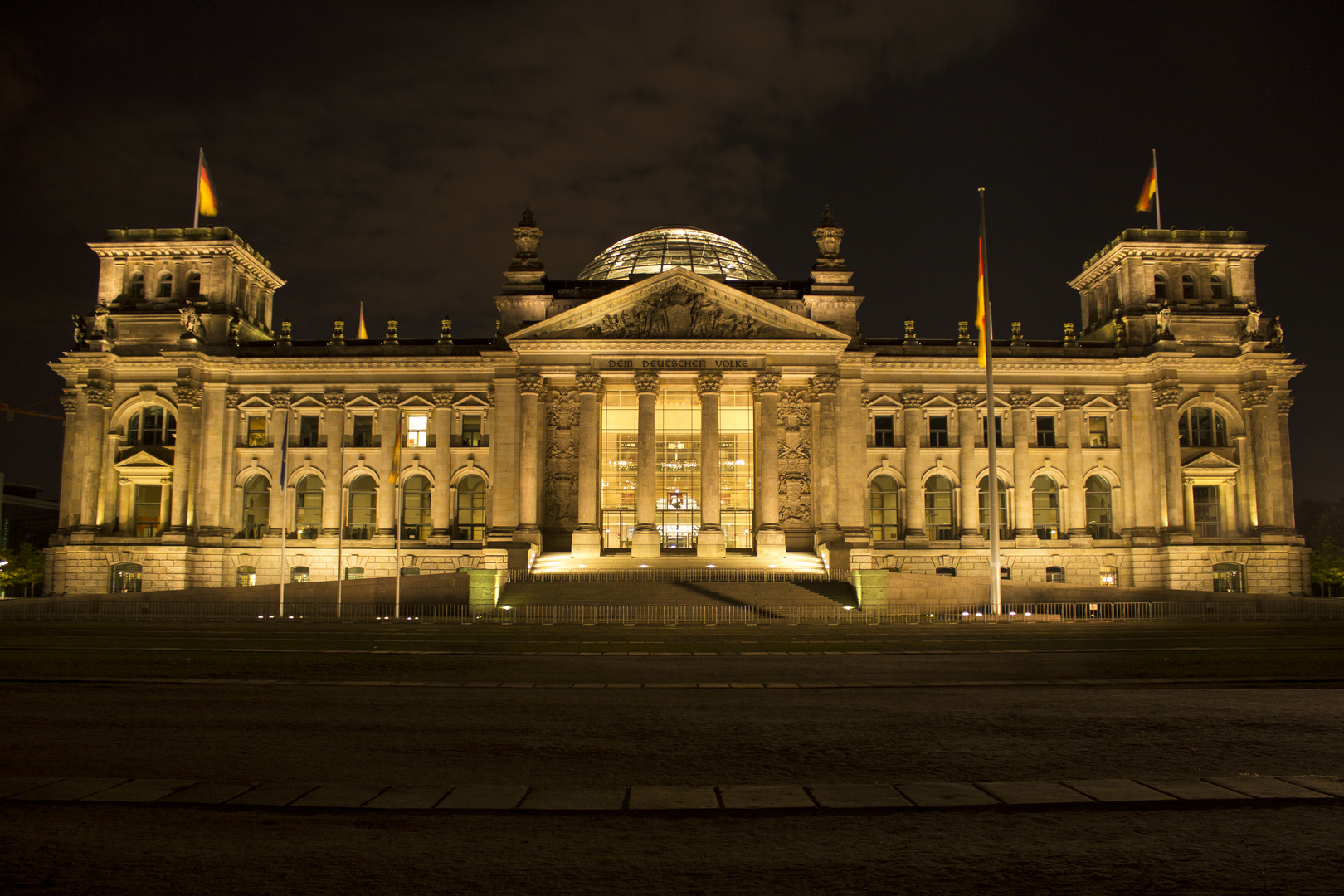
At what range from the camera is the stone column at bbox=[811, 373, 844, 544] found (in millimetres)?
63375

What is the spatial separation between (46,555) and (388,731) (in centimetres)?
6717

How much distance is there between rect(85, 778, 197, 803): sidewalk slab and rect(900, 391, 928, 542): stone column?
205ft

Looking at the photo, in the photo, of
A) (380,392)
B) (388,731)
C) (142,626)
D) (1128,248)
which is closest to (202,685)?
(388,731)

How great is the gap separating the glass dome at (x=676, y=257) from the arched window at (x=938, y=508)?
2297cm

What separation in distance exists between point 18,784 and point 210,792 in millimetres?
1864

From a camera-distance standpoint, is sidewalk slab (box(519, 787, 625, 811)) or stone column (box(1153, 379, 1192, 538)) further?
stone column (box(1153, 379, 1192, 538))

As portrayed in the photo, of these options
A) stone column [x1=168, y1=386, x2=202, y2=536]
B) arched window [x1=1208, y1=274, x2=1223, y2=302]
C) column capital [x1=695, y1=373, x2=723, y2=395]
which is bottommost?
stone column [x1=168, y1=386, x2=202, y2=536]

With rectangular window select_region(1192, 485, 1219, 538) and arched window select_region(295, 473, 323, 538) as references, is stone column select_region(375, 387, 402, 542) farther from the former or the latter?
rectangular window select_region(1192, 485, 1219, 538)

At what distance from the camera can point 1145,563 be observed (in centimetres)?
6656

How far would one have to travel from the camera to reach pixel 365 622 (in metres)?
38.8

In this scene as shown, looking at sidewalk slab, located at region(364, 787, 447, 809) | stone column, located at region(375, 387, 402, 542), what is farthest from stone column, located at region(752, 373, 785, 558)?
sidewalk slab, located at region(364, 787, 447, 809)

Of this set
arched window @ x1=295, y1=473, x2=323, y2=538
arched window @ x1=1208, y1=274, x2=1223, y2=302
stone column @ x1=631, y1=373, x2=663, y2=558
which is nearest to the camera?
stone column @ x1=631, y1=373, x2=663, y2=558

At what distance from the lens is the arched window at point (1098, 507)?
69.2 meters

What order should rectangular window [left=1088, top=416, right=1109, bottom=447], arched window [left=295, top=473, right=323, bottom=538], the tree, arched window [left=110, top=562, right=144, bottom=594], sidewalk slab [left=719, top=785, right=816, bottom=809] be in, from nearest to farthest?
sidewalk slab [left=719, top=785, right=816, bottom=809] < arched window [left=110, top=562, right=144, bottom=594] < arched window [left=295, top=473, right=323, bottom=538] < rectangular window [left=1088, top=416, right=1109, bottom=447] < the tree
